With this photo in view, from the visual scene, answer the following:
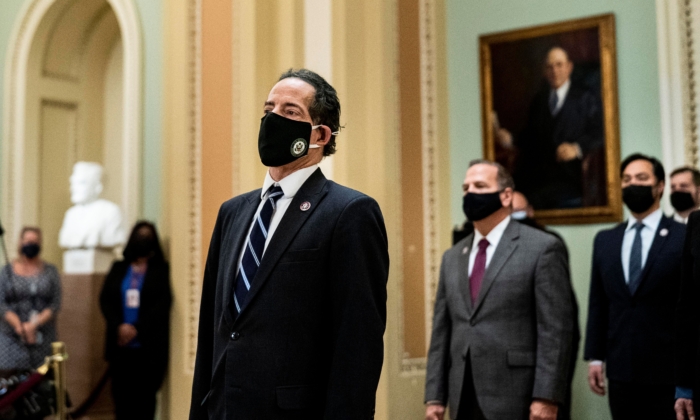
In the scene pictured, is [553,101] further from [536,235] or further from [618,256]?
[536,235]

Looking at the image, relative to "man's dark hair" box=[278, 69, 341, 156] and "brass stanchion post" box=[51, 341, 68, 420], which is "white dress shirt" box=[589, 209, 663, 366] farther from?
"brass stanchion post" box=[51, 341, 68, 420]

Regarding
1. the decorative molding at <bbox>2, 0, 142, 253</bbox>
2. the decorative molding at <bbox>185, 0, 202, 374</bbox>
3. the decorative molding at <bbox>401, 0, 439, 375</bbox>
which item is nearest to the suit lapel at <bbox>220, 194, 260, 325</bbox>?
the decorative molding at <bbox>401, 0, 439, 375</bbox>

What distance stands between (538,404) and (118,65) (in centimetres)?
703

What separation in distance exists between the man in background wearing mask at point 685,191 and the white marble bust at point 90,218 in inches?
195

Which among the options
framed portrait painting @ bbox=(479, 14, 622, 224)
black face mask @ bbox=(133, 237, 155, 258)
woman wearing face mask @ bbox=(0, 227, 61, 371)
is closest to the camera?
framed portrait painting @ bbox=(479, 14, 622, 224)

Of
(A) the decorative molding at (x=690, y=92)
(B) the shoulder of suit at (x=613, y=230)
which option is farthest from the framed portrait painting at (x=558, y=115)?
(B) the shoulder of suit at (x=613, y=230)

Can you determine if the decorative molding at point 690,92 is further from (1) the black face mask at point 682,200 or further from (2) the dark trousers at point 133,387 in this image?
(2) the dark trousers at point 133,387

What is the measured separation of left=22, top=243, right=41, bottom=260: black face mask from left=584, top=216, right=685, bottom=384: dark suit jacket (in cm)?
504

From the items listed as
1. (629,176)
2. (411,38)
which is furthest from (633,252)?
(411,38)

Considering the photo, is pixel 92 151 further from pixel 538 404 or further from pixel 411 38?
pixel 538 404

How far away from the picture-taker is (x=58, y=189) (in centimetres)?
945

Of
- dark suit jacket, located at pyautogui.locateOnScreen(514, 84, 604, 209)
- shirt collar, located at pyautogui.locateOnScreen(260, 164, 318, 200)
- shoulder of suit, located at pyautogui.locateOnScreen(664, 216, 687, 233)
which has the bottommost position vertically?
shoulder of suit, located at pyautogui.locateOnScreen(664, 216, 687, 233)

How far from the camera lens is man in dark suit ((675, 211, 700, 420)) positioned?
357 centimetres

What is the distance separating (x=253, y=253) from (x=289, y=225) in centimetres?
13
